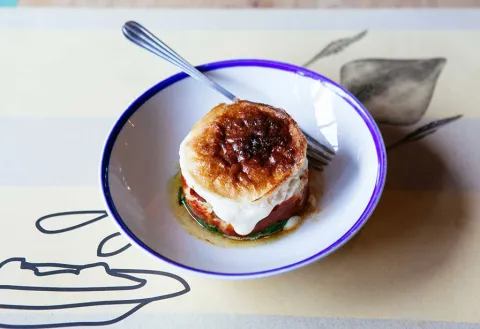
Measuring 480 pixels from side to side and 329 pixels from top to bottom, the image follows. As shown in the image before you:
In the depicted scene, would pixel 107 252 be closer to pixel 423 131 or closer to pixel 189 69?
pixel 189 69

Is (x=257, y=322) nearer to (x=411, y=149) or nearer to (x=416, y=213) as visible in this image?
(x=416, y=213)

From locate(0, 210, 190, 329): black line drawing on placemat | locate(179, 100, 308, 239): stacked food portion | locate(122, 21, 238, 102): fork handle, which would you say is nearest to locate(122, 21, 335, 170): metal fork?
locate(122, 21, 238, 102): fork handle

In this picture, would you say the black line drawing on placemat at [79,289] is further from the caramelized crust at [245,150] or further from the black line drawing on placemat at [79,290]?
the caramelized crust at [245,150]

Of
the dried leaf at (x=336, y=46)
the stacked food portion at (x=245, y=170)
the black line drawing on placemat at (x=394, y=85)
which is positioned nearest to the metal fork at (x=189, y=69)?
the stacked food portion at (x=245, y=170)

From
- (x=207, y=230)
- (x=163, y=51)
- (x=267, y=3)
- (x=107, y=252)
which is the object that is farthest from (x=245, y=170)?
(x=267, y=3)

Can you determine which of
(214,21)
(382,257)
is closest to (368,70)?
(214,21)
